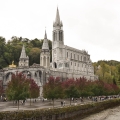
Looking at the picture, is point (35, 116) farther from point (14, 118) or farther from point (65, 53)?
point (65, 53)

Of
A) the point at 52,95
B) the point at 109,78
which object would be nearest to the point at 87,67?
the point at 109,78

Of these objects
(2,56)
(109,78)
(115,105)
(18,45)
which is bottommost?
(115,105)

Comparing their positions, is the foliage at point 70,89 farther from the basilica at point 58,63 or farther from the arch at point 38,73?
the basilica at point 58,63

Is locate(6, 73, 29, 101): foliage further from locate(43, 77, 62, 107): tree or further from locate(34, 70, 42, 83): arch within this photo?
locate(34, 70, 42, 83): arch

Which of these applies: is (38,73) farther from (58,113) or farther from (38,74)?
(58,113)

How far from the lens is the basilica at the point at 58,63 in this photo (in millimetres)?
73312

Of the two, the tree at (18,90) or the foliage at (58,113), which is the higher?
the tree at (18,90)

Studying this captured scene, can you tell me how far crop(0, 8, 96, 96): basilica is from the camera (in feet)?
241

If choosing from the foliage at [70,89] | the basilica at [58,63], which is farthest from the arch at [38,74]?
the foliage at [70,89]

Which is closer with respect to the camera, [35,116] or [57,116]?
[35,116]

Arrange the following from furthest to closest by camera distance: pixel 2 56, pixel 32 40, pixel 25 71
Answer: pixel 32 40, pixel 2 56, pixel 25 71

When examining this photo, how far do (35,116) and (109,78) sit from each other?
81.5 m

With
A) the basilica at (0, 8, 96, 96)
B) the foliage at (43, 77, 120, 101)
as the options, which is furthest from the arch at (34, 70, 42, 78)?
the foliage at (43, 77, 120, 101)

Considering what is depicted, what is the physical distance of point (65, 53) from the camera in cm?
10131
